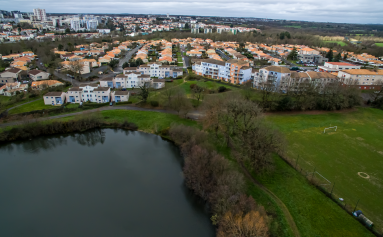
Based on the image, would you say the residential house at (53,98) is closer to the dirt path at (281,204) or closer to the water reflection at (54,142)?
the water reflection at (54,142)

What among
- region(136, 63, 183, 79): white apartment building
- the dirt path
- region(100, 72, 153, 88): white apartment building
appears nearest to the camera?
the dirt path

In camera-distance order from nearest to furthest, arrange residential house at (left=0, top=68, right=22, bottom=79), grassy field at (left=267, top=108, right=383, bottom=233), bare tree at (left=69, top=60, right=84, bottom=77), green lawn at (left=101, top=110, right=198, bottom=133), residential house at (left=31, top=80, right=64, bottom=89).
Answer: grassy field at (left=267, top=108, right=383, bottom=233) < green lawn at (left=101, top=110, right=198, bottom=133) < residential house at (left=31, top=80, right=64, bottom=89) < residential house at (left=0, top=68, right=22, bottom=79) < bare tree at (left=69, top=60, right=84, bottom=77)

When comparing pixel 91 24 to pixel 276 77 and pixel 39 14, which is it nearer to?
pixel 39 14

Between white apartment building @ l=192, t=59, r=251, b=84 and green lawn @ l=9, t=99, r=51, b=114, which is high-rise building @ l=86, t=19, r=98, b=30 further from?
green lawn @ l=9, t=99, r=51, b=114

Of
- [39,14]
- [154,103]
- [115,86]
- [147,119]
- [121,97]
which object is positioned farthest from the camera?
[39,14]

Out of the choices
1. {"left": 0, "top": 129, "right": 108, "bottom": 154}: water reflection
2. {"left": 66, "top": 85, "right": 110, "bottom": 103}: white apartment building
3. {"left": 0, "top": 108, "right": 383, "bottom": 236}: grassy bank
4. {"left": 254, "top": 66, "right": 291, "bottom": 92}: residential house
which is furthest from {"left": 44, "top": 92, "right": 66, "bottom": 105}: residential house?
{"left": 254, "top": 66, "right": 291, "bottom": 92}: residential house

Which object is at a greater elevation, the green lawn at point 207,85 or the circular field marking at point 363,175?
the green lawn at point 207,85

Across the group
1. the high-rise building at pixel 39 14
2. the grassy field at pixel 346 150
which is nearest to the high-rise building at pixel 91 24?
the high-rise building at pixel 39 14

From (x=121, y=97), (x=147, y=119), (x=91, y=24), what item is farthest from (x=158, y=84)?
(x=91, y=24)

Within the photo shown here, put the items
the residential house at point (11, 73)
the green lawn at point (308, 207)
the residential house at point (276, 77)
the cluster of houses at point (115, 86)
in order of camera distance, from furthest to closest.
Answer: the residential house at point (11, 73), the residential house at point (276, 77), the cluster of houses at point (115, 86), the green lawn at point (308, 207)
